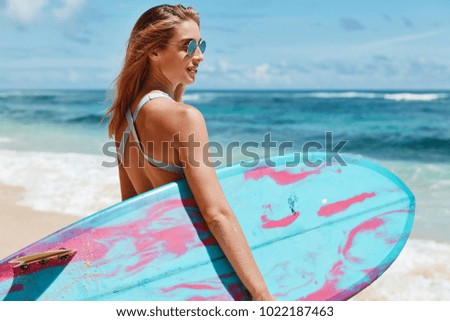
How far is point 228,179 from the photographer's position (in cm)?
235

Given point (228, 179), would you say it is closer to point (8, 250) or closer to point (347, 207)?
point (347, 207)

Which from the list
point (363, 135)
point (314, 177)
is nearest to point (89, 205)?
point (314, 177)

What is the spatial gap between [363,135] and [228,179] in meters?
13.0

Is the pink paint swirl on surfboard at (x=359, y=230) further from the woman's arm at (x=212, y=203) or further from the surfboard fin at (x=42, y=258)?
the surfboard fin at (x=42, y=258)

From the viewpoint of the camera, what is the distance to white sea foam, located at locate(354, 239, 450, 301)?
146 inches

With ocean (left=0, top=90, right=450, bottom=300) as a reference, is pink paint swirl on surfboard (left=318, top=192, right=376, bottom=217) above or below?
above

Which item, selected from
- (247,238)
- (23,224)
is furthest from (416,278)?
(23,224)

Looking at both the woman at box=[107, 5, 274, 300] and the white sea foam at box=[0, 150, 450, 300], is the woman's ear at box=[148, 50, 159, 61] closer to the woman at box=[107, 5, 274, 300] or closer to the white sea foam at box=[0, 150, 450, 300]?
the woman at box=[107, 5, 274, 300]

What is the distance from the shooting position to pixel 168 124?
6.15 ft

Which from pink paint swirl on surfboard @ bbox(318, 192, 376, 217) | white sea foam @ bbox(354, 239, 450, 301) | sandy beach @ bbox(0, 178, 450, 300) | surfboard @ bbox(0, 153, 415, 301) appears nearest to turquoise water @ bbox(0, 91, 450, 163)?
sandy beach @ bbox(0, 178, 450, 300)

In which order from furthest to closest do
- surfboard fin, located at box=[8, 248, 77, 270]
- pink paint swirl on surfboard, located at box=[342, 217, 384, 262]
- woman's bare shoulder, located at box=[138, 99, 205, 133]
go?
pink paint swirl on surfboard, located at box=[342, 217, 384, 262], surfboard fin, located at box=[8, 248, 77, 270], woman's bare shoulder, located at box=[138, 99, 205, 133]

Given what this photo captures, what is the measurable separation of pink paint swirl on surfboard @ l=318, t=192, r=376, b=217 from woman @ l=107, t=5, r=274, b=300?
2.35ft

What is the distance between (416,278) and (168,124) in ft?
9.19

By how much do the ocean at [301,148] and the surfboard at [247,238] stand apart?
2.23 feet
